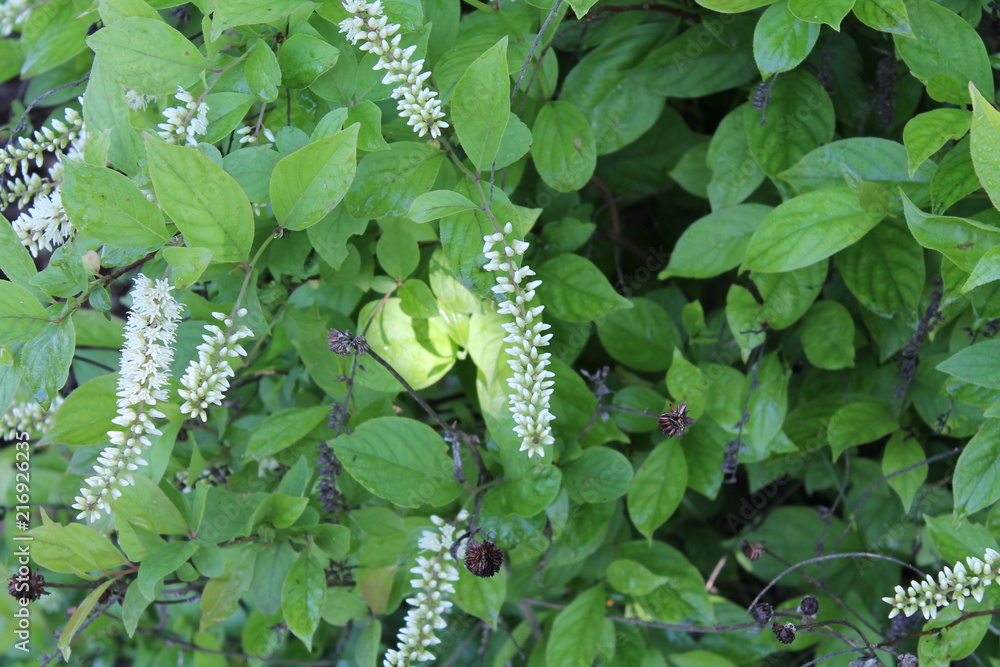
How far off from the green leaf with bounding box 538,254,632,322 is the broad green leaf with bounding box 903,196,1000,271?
36cm

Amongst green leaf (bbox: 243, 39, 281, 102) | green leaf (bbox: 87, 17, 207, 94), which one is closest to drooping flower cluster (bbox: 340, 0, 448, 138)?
green leaf (bbox: 243, 39, 281, 102)

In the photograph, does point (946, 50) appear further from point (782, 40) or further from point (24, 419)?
point (24, 419)

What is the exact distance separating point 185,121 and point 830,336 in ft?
3.25

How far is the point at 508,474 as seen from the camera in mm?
989

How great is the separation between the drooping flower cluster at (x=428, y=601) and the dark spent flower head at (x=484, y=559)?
0.05 m

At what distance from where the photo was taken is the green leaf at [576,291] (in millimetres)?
983

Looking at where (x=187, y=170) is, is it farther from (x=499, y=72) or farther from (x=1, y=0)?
(x=1, y=0)

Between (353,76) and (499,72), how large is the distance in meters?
0.23

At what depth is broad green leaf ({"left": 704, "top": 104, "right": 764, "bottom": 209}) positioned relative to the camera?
3.57ft

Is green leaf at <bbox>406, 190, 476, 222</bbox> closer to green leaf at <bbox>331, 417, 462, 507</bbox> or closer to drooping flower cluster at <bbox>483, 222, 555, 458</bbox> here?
drooping flower cluster at <bbox>483, 222, 555, 458</bbox>

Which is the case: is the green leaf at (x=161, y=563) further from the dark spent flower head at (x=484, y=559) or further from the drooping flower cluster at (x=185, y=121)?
the drooping flower cluster at (x=185, y=121)

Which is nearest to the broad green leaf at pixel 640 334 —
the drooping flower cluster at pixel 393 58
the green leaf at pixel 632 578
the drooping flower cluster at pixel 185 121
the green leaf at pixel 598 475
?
the green leaf at pixel 598 475

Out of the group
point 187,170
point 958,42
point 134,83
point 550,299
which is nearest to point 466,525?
point 550,299

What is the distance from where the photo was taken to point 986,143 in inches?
28.4
